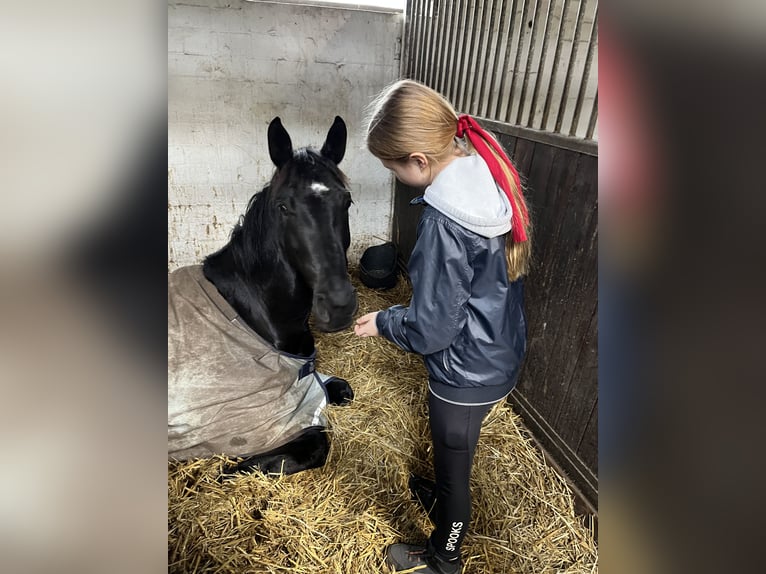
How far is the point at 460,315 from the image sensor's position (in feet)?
3.73

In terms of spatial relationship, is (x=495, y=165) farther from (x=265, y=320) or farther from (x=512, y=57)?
(x=512, y=57)

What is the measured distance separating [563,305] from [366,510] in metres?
1.15

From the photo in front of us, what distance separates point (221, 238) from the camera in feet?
12.6

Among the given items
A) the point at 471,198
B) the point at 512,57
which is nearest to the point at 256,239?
the point at 471,198

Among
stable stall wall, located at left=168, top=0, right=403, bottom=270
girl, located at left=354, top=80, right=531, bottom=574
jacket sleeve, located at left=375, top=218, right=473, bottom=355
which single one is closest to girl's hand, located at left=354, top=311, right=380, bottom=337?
girl, located at left=354, top=80, right=531, bottom=574

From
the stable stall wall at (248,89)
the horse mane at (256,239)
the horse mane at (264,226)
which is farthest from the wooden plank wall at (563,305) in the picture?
the stable stall wall at (248,89)

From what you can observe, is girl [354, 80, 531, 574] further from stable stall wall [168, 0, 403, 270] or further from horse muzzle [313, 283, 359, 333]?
stable stall wall [168, 0, 403, 270]

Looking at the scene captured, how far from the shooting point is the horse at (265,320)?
1.79m

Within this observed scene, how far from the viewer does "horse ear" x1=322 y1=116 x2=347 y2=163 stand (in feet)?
7.21
